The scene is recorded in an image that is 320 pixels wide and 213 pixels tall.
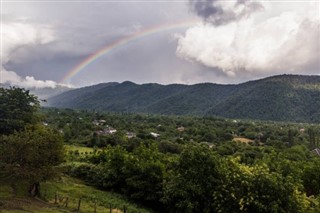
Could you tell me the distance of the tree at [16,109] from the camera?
5603 cm

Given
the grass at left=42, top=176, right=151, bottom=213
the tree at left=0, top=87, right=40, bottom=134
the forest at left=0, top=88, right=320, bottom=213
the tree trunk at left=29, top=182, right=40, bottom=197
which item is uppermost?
the tree at left=0, top=87, right=40, bottom=134

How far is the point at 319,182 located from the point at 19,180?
151ft

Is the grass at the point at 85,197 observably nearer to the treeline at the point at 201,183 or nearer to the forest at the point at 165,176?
the forest at the point at 165,176

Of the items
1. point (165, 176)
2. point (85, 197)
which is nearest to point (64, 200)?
point (85, 197)

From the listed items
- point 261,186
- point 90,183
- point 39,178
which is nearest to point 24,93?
A: point 90,183

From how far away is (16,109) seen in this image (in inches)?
2279

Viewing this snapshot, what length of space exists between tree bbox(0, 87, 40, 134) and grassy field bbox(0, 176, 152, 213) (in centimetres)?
1120

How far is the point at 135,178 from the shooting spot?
50281 millimetres

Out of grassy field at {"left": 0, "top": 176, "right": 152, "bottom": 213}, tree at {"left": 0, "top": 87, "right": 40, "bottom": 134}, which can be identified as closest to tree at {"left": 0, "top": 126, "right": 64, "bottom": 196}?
grassy field at {"left": 0, "top": 176, "right": 152, "bottom": 213}

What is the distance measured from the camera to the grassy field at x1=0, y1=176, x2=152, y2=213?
37.5 meters

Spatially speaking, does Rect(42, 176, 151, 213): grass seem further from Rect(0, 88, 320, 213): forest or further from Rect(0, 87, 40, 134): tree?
Rect(0, 87, 40, 134): tree

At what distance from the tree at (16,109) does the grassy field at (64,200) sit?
1120cm

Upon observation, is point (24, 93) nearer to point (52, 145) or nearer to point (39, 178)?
point (52, 145)

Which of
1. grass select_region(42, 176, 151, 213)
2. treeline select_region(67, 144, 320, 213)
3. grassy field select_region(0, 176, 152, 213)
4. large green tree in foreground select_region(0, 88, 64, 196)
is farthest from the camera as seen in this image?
grass select_region(42, 176, 151, 213)
